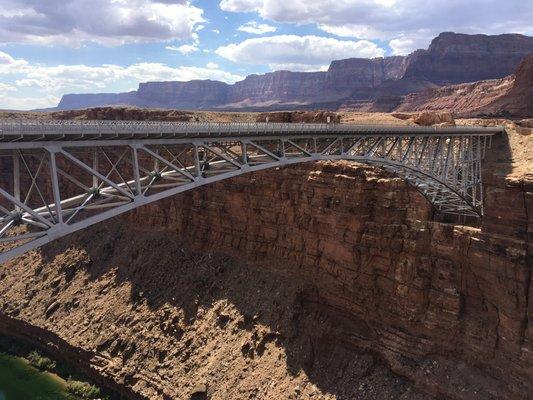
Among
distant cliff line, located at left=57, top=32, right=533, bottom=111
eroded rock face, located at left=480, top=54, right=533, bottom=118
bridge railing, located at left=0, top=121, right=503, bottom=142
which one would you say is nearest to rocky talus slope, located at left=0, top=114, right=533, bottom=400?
bridge railing, located at left=0, top=121, right=503, bottom=142

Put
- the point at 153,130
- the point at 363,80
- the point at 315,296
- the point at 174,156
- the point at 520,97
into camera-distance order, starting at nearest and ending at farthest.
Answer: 1. the point at 153,130
2. the point at 174,156
3. the point at 315,296
4. the point at 520,97
5. the point at 363,80

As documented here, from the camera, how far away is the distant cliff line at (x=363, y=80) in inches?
4397

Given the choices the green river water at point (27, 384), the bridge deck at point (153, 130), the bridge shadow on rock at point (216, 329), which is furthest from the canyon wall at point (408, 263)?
the green river water at point (27, 384)

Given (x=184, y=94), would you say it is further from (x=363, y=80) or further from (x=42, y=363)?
(x=42, y=363)

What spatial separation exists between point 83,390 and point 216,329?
10.1 m

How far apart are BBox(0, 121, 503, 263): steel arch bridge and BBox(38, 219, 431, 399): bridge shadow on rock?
9.99 m

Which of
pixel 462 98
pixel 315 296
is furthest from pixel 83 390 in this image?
pixel 462 98

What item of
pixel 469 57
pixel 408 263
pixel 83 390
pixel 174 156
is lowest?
pixel 83 390

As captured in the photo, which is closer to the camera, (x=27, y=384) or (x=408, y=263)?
(x=408, y=263)

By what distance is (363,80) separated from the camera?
149 meters

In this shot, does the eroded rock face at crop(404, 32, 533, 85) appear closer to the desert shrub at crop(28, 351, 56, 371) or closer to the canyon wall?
the canyon wall

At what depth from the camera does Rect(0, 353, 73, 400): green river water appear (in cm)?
3198

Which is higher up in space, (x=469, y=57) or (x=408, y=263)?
(x=469, y=57)

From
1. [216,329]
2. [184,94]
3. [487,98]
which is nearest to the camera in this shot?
[216,329]
